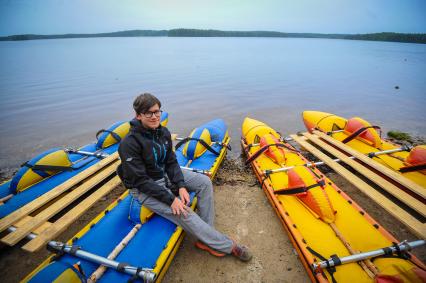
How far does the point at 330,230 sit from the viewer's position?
327 cm

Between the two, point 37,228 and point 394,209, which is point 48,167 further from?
point 394,209

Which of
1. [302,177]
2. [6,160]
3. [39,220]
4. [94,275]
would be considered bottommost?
[6,160]

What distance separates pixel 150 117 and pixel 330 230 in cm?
319

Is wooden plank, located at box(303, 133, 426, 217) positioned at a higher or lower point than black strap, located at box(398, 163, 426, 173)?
lower

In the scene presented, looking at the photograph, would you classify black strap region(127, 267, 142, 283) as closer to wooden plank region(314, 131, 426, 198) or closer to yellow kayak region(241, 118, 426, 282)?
yellow kayak region(241, 118, 426, 282)

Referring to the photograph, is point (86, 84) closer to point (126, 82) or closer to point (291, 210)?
point (126, 82)

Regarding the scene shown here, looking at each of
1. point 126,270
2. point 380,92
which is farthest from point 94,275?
point 380,92

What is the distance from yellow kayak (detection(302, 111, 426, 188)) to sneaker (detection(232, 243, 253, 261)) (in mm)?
3784

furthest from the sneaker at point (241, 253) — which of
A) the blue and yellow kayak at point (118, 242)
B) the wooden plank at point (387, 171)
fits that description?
the wooden plank at point (387, 171)

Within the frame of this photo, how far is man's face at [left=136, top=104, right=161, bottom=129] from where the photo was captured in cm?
282

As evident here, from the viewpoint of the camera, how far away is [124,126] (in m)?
6.28

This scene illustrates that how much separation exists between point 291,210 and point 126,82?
A: 17.5 metres

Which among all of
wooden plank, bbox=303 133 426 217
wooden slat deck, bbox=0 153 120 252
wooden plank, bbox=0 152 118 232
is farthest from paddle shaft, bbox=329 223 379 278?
wooden plank, bbox=0 152 118 232

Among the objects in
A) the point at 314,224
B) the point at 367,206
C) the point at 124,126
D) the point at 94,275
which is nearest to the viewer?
the point at 94,275
